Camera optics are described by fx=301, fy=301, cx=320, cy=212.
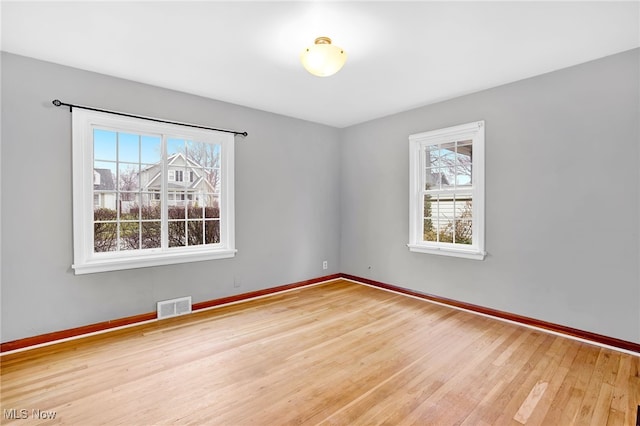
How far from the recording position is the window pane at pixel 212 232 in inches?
153

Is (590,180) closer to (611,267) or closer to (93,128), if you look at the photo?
(611,267)

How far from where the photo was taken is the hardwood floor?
1863 millimetres

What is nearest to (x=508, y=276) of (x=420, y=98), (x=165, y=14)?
(x=420, y=98)

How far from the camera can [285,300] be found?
13.5 ft

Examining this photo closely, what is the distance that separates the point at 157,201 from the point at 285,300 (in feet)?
6.68

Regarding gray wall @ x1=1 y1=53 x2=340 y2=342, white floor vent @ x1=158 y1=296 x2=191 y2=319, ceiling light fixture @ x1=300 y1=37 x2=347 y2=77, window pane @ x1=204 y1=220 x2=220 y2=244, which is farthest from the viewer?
window pane @ x1=204 y1=220 x2=220 y2=244

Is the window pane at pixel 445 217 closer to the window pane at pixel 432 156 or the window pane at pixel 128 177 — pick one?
the window pane at pixel 432 156

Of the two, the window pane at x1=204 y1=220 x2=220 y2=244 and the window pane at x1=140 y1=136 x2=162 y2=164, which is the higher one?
the window pane at x1=140 y1=136 x2=162 y2=164

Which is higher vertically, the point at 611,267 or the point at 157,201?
the point at 157,201

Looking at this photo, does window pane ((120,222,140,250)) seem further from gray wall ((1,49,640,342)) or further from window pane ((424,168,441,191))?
window pane ((424,168,441,191))

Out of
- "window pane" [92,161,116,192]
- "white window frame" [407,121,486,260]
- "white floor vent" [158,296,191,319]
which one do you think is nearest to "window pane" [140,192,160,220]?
"window pane" [92,161,116,192]

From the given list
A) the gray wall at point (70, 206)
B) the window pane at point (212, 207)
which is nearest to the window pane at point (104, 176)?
the gray wall at point (70, 206)

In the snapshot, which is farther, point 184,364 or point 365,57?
point 365,57

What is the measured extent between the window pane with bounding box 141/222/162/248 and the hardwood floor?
0.89 metres
